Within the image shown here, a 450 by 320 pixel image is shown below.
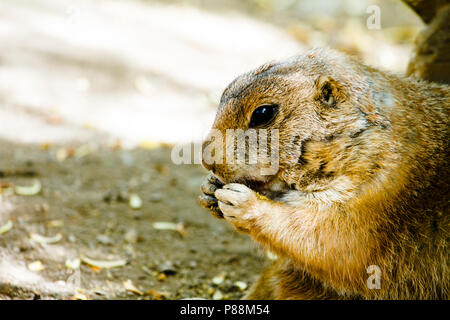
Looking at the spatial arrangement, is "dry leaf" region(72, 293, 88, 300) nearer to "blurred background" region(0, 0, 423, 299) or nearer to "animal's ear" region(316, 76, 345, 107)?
"blurred background" region(0, 0, 423, 299)

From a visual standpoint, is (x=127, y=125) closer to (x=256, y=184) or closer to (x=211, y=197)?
(x=211, y=197)

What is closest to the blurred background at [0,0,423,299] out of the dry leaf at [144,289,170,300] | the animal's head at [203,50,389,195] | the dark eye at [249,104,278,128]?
the dry leaf at [144,289,170,300]

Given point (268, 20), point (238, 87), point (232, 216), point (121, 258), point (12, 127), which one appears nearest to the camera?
point (232, 216)

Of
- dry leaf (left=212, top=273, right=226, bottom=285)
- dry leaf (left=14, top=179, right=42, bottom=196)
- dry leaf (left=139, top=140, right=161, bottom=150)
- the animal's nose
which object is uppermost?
dry leaf (left=139, top=140, right=161, bottom=150)

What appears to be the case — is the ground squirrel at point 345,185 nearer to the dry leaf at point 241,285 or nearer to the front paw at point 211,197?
the front paw at point 211,197

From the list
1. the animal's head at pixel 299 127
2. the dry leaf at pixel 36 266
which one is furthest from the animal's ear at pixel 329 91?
the dry leaf at pixel 36 266

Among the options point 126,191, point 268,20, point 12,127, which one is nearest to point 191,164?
point 126,191
